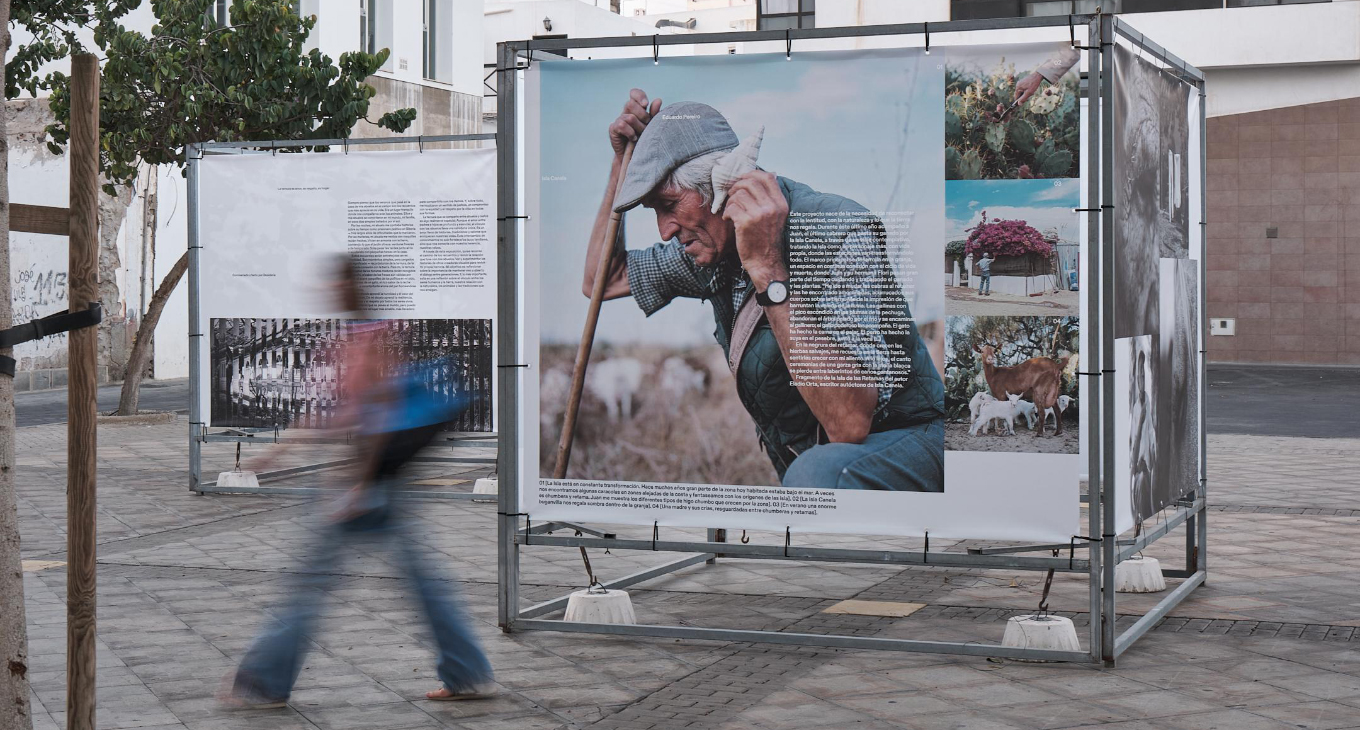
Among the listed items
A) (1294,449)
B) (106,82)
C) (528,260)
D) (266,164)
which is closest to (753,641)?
(528,260)

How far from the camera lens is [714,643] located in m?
6.85

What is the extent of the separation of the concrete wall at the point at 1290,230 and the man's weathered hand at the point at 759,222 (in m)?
28.1

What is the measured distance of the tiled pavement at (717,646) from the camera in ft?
18.3

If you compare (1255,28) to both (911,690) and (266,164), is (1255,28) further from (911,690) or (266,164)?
(911,690)

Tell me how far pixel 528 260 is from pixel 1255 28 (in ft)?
78.8

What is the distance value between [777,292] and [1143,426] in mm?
1711

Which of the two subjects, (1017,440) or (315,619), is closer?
(315,619)

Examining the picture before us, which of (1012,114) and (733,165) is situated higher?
(1012,114)

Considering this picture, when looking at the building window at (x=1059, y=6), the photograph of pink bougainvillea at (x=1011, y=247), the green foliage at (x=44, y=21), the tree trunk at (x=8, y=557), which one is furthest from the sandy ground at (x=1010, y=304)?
the building window at (x=1059, y=6)

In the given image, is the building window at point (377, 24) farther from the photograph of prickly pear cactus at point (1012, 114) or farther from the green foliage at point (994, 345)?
the green foliage at point (994, 345)

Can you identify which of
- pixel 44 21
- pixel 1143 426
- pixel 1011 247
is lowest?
pixel 1143 426

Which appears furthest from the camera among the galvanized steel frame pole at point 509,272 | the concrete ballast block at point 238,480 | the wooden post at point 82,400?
the concrete ballast block at point 238,480

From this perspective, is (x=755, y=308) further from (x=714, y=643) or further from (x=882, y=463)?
(x=714, y=643)

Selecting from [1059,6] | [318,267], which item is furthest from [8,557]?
[1059,6]
